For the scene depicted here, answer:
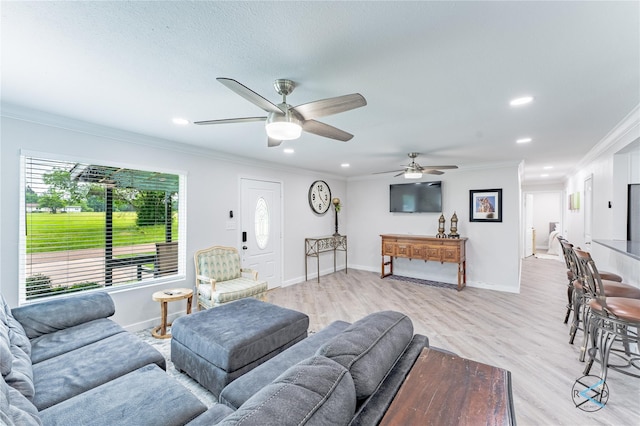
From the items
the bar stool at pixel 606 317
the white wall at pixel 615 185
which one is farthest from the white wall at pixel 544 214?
the bar stool at pixel 606 317

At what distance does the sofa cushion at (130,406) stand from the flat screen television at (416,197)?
5.47 m

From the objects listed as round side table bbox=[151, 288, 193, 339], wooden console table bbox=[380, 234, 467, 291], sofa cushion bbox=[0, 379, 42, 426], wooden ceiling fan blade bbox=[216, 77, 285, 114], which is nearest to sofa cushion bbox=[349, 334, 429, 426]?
sofa cushion bbox=[0, 379, 42, 426]

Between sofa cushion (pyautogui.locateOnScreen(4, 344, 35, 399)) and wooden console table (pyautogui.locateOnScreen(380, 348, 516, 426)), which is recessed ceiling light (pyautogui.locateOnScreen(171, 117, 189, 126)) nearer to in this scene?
sofa cushion (pyautogui.locateOnScreen(4, 344, 35, 399))

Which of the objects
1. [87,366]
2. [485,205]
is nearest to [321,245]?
[485,205]

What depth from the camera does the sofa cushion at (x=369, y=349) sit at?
1069 millimetres

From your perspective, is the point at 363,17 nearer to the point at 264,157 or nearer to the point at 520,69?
the point at 520,69

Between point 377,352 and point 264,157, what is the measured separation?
394 cm

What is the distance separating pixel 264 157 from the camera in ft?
15.1

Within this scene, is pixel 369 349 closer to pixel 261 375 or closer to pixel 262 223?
pixel 261 375

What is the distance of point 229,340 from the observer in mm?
2102

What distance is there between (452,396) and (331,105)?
5.23 feet

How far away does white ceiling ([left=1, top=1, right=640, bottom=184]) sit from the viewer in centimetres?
133

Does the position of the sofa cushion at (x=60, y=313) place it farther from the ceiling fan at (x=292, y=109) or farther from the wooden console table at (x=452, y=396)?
the wooden console table at (x=452, y=396)

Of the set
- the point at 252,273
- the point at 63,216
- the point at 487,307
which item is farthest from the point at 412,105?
the point at 63,216
